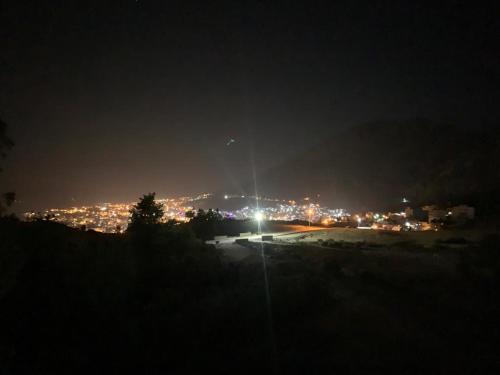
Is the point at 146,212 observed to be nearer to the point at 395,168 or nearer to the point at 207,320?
the point at 207,320

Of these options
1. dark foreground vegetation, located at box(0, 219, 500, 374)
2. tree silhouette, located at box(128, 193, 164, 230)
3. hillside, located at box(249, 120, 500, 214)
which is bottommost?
dark foreground vegetation, located at box(0, 219, 500, 374)

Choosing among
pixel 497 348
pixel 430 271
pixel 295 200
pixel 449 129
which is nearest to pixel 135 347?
pixel 497 348

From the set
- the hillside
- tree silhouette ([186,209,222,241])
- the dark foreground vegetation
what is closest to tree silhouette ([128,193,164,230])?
the dark foreground vegetation

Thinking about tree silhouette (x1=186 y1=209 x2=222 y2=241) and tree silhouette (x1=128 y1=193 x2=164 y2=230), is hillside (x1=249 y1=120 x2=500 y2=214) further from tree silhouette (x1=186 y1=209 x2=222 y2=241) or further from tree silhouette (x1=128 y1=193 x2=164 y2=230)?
tree silhouette (x1=128 y1=193 x2=164 y2=230)

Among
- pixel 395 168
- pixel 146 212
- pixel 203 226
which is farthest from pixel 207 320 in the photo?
pixel 395 168

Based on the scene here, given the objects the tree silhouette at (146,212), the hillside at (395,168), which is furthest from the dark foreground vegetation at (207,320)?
the hillside at (395,168)

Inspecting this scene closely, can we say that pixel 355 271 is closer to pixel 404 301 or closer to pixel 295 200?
pixel 404 301
